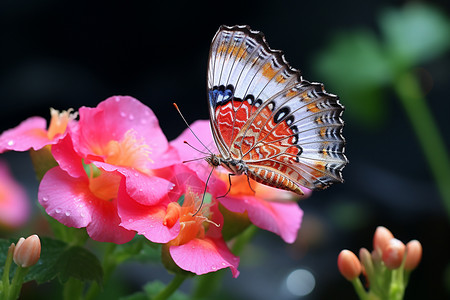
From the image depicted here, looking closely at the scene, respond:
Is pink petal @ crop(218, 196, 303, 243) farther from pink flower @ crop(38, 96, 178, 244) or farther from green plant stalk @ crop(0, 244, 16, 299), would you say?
green plant stalk @ crop(0, 244, 16, 299)

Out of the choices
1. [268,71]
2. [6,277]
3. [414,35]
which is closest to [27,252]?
[6,277]

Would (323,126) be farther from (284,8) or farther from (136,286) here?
(284,8)

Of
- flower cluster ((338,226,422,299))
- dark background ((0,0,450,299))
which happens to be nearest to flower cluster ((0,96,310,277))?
flower cluster ((338,226,422,299))

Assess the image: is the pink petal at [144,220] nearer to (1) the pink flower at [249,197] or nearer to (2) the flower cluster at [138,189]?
(2) the flower cluster at [138,189]

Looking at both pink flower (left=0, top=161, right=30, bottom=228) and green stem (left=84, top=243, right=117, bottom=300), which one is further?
pink flower (left=0, top=161, right=30, bottom=228)

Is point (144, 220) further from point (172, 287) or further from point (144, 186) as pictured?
point (172, 287)
